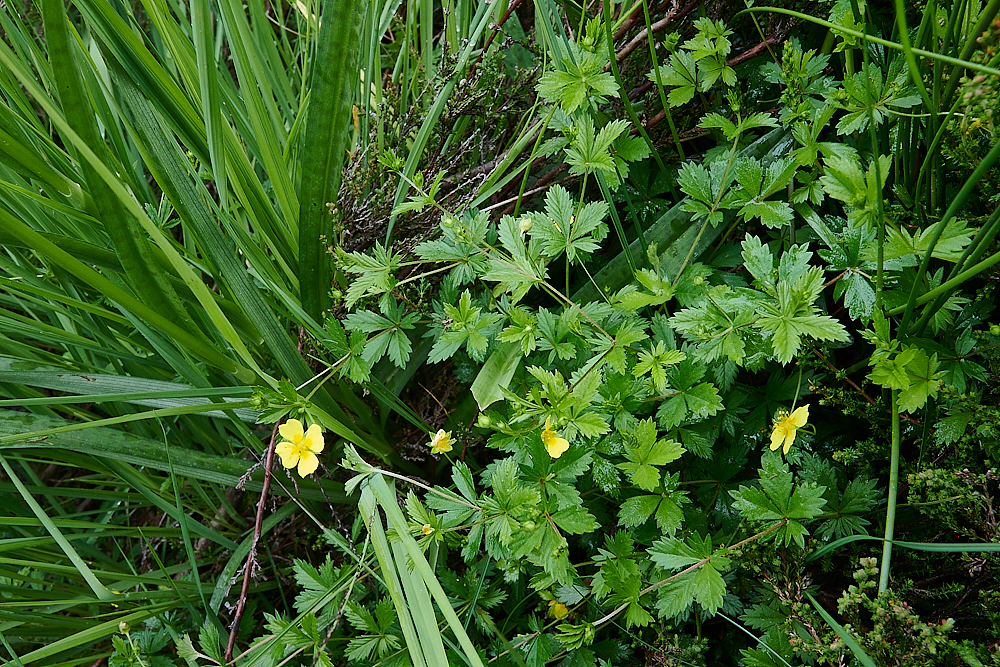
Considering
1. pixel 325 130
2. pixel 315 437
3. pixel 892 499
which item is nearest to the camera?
pixel 892 499

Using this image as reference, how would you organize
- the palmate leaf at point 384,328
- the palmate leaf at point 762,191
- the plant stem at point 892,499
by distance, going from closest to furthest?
1. the plant stem at point 892,499
2. the palmate leaf at point 762,191
3. the palmate leaf at point 384,328

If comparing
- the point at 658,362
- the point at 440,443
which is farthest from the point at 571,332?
the point at 440,443

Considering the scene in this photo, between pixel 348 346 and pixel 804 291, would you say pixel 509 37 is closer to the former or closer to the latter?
pixel 348 346

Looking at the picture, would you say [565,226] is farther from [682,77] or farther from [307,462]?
[307,462]

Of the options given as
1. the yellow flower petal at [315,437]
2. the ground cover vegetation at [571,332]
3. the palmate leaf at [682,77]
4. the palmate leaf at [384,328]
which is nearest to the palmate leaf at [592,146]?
the ground cover vegetation at [571,332]

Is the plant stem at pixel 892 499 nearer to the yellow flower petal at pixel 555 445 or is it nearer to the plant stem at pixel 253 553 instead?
the yellow flower petal at pixel 555 445

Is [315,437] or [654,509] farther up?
[315,437]

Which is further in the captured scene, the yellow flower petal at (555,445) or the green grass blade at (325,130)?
the green grass blade at (325,130)

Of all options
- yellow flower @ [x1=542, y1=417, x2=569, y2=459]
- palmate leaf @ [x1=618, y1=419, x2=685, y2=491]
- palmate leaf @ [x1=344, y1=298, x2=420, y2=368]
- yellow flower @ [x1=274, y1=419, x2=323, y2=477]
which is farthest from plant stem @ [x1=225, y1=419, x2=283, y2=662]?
palmate leaf @ [x1=618, y1=419, x2=685, y2=491]
